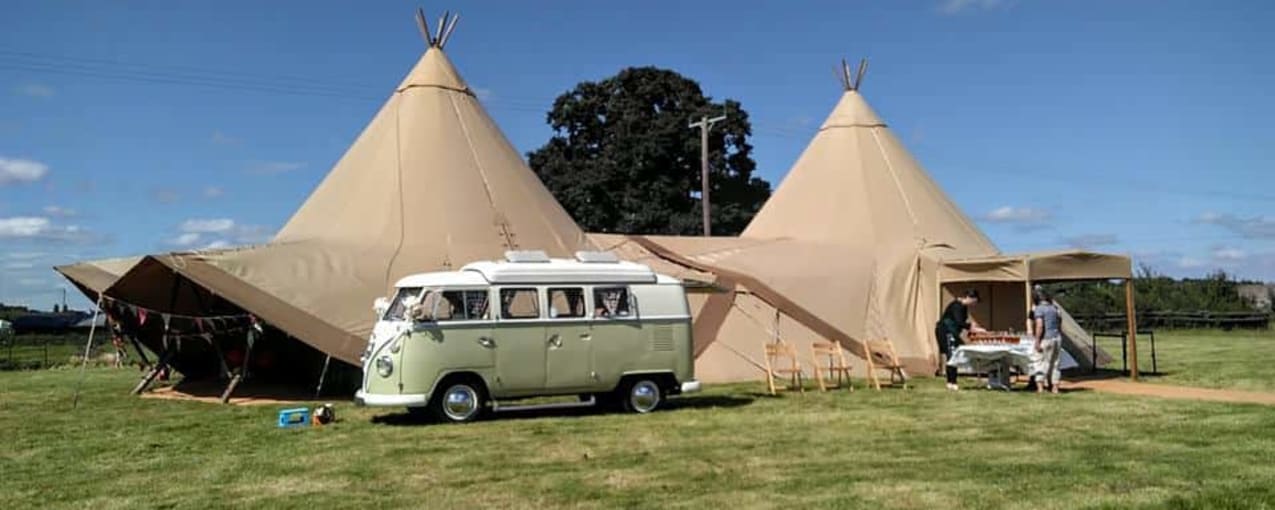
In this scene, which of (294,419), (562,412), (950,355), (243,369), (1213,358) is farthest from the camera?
(1213,358)

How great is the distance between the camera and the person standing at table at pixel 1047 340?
14.5 metres

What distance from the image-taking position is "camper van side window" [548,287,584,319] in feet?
41.0

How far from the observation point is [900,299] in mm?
18375

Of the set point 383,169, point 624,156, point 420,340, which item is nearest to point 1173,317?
point 624,156

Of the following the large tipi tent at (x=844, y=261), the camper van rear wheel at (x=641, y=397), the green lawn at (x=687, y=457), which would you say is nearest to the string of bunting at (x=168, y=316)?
the green lawn at (x=687, y=457)

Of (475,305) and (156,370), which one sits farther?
(156,370)

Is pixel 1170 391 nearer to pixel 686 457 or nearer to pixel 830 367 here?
pixel 830 367

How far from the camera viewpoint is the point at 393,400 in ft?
37.9

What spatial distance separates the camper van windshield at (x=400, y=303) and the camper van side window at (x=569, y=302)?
1.61 meters

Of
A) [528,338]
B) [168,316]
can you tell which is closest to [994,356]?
[528,338]

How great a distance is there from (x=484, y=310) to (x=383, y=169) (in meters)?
6.24

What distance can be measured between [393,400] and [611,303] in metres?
2.78

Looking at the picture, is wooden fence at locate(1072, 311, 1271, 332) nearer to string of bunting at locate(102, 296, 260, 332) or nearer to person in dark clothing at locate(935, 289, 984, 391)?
person in dark clothing at locate(935, 289, 984, 391)

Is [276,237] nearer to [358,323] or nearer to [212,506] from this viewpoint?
[358,323]
